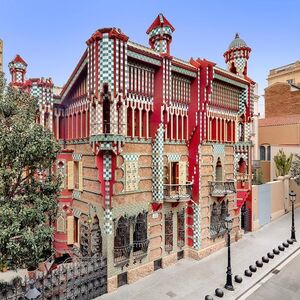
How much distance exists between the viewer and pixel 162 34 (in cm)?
1470

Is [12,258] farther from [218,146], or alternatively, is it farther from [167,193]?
[218,146]

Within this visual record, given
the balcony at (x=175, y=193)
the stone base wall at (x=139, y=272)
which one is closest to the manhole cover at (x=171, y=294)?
the stone base wall at (x=139, y=272)

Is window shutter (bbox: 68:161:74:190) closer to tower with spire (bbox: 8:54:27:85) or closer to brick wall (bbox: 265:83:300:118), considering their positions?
tower with spire (bbox: 8:54:27:85)

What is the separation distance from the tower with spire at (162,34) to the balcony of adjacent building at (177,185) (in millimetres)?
6964

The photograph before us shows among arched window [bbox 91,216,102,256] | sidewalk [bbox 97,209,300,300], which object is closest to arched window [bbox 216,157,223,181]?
sidewalk [bbox 97,209,300,300]

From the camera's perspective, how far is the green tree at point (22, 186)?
873 cm

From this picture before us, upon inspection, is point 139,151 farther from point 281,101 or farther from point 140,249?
point 281,101

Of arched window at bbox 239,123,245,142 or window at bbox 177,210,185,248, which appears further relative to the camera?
arched window at bbox 239,123,245,142

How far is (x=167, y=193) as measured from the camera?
15.0 metres

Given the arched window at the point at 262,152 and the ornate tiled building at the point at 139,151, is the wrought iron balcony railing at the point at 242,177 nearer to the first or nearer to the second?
the ornate tiled building at the point at 139,151

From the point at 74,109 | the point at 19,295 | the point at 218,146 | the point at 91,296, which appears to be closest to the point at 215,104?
the point at 218,146

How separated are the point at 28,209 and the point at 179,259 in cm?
1077

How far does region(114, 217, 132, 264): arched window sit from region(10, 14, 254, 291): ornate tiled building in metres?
0.05

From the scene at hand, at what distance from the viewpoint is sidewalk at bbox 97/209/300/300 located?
40.7ft
